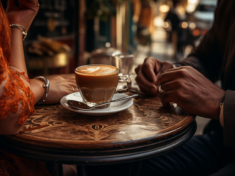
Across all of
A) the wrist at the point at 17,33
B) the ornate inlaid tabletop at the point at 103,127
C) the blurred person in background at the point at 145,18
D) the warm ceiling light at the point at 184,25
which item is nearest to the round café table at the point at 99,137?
the ornate inlaid tabletop at the point at 103,127

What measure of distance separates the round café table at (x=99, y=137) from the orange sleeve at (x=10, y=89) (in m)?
0.09

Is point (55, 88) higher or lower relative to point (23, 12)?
lower

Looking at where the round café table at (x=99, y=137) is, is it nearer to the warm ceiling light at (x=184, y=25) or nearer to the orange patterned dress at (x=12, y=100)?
the orange patterned dress at (x=12, y=100)

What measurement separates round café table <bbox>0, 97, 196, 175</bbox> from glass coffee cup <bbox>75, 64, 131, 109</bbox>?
9cm

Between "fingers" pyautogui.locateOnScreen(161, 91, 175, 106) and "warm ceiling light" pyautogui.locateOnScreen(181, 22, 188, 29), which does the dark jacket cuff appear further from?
"warm ceiling light" pyautogui.locateOnScreen(181, 22, 188, 29)

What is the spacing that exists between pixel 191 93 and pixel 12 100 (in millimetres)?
651

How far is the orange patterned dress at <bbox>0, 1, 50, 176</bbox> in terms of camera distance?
0.66 meters

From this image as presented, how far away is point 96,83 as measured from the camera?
36.4 inches

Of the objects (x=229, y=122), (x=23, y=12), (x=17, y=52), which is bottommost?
(x=229, y=122)

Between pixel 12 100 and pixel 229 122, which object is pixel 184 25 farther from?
pixel 12 100

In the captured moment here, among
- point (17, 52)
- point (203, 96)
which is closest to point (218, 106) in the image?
point (203, 96)

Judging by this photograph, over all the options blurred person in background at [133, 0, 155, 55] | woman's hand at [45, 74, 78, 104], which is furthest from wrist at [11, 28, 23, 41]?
blurred person in background at [133, 0, 155, 55]

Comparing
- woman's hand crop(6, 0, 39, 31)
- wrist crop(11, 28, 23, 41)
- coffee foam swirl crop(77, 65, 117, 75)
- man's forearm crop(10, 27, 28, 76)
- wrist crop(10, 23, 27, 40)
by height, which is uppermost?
woman's hand crop(6, 0, 39, 31)

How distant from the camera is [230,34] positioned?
1354 millimetres
